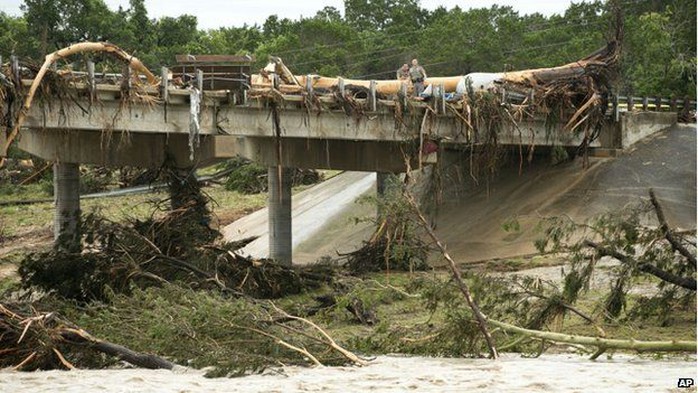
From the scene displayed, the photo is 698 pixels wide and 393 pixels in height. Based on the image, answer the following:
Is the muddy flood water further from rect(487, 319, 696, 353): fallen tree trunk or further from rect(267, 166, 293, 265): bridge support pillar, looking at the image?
rect(267, 166, 293, 265): bridge support pillar

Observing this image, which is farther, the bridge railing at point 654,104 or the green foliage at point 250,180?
the green foliage at point 250,180

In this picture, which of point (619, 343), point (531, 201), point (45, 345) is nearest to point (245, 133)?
point (531, 201)

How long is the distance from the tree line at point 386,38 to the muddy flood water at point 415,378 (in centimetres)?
4152

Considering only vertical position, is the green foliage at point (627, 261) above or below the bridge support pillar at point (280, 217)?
above

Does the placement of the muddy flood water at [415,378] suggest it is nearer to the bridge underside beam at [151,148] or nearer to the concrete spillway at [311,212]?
the bridge underside beam at [151,148]

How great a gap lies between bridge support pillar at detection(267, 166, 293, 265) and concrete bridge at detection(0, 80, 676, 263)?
0.09 feet

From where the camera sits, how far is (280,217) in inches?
1474

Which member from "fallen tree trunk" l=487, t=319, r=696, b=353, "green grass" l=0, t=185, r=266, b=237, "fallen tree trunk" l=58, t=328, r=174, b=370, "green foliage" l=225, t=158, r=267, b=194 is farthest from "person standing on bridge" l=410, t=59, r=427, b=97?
"green foliage" l=225, t=158, r=267, b=194

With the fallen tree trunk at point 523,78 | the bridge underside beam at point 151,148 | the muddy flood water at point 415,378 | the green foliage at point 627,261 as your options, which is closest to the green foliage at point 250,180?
the fallen tree trunk at point 523,78

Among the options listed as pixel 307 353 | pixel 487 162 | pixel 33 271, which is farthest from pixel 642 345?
pixel 487 162

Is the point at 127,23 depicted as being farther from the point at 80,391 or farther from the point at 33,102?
the point at 80,391

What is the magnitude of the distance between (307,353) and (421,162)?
695 inches

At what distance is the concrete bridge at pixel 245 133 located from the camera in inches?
1171

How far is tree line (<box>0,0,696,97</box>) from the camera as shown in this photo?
214ft
